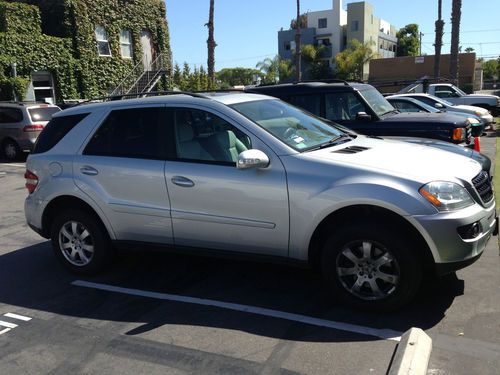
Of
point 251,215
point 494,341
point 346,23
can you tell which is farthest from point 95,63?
point 346,23

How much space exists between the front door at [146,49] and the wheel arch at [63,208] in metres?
23.0

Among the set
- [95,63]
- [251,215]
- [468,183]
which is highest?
[95,63]

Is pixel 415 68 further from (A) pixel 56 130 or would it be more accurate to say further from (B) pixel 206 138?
(B) pixel 206 138

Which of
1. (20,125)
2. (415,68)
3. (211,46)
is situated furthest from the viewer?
(415,68)

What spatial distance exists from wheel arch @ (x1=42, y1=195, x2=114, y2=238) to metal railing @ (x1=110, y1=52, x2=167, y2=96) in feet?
67.6

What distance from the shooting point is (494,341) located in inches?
138

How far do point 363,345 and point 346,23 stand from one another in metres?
71.3

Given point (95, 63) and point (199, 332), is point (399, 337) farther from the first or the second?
point (95, 63)

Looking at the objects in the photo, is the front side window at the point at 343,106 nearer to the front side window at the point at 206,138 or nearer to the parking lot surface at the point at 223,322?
the parking lot surface at the point at 223,322

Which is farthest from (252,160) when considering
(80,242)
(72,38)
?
(72,38)

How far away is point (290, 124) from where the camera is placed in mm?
4754

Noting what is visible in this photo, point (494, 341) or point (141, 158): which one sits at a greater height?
point (141, 158)

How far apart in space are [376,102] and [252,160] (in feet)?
17.3

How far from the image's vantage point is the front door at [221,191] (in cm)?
413
